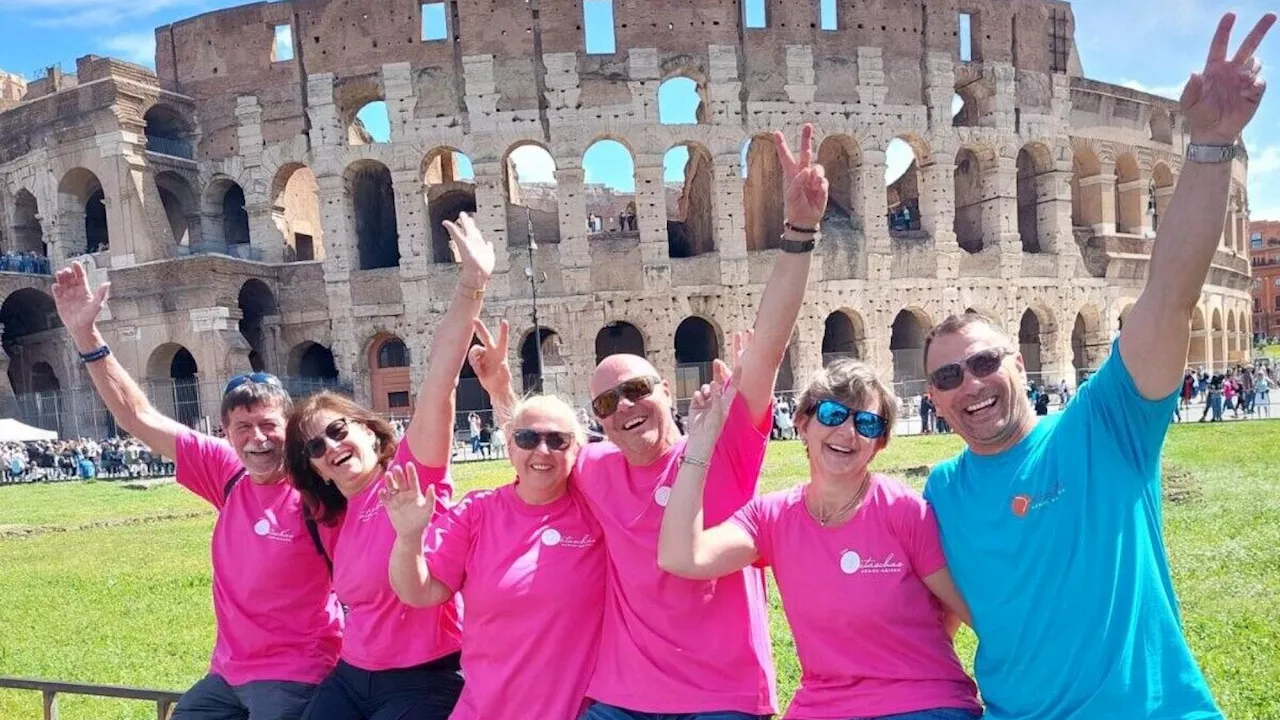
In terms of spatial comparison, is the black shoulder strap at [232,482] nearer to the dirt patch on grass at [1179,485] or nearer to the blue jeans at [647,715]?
the blue jeans at [647,715]

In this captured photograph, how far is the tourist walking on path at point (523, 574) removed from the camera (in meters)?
2.76

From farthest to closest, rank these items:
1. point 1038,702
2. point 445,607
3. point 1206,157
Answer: point 445,607 → point 1038,702 → point 1206,157

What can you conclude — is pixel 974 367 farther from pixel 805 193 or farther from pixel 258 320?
pixel 258 320

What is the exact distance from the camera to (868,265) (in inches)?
910

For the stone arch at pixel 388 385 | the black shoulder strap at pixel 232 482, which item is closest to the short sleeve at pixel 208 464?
the black shoulder strap at pixel 232 482

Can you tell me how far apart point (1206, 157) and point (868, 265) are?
21.7 meters

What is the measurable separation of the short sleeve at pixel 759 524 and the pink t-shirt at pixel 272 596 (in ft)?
5.53

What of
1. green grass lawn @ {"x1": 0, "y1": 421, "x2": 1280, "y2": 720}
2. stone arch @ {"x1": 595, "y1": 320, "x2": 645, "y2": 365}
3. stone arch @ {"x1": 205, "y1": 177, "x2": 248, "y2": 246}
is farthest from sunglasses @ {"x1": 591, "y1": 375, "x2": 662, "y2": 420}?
stone arch @ {"x1": 205, "y1": 177, "x2": 248, "y2": 246}

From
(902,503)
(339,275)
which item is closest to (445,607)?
(902,503)

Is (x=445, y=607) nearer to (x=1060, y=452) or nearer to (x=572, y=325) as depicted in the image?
(x=1060, y=452)

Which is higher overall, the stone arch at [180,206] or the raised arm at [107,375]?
the stone arch at [180,206]

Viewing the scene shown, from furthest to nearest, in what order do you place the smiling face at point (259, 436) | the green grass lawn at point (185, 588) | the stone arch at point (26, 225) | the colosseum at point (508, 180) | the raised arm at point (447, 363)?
the stone arch at point (26, 225)
the colosseum at point (508, 180)
the green grass lawn at point (185, 588)
the smiling face at point (259, 436)
the raised arm at point (447, 363)

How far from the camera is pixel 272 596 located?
3309 mm

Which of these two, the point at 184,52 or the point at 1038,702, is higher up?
the point at 184,52
